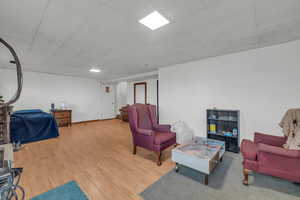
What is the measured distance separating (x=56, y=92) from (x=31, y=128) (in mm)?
2428

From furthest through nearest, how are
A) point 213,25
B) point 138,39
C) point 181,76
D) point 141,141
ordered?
point 181,76 → point 141,141 → point 138,39 → point 213,25

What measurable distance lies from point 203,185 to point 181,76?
9.67 feet

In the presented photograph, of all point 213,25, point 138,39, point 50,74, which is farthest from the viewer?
point 50,74

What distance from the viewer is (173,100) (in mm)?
4133

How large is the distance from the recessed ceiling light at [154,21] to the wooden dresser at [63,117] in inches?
204

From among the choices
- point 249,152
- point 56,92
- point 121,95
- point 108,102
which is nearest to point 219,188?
point 249,152

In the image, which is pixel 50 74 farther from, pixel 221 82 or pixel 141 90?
pixel 221 82

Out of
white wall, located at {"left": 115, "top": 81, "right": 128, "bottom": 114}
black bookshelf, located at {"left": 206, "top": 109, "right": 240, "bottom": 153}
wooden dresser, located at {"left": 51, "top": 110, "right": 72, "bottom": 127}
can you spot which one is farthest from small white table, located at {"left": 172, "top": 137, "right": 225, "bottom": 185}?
white wall, located at {"left": 115, "top": 81, "right": 128, "bottom": 114}

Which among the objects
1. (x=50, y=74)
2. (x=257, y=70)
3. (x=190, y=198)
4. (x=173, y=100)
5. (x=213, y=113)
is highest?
(x=50, y=74)

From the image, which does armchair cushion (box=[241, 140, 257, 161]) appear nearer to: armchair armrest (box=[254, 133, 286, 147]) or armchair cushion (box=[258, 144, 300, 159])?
armchair cushion (box=[258, 144, 300, 159])

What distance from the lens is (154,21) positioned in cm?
183

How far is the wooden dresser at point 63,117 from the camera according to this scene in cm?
507

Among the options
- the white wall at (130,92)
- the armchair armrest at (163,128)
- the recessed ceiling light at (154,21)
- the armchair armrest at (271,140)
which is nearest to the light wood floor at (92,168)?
the armchair armrest at (163,128)

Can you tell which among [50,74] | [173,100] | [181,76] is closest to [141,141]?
[173,100]
